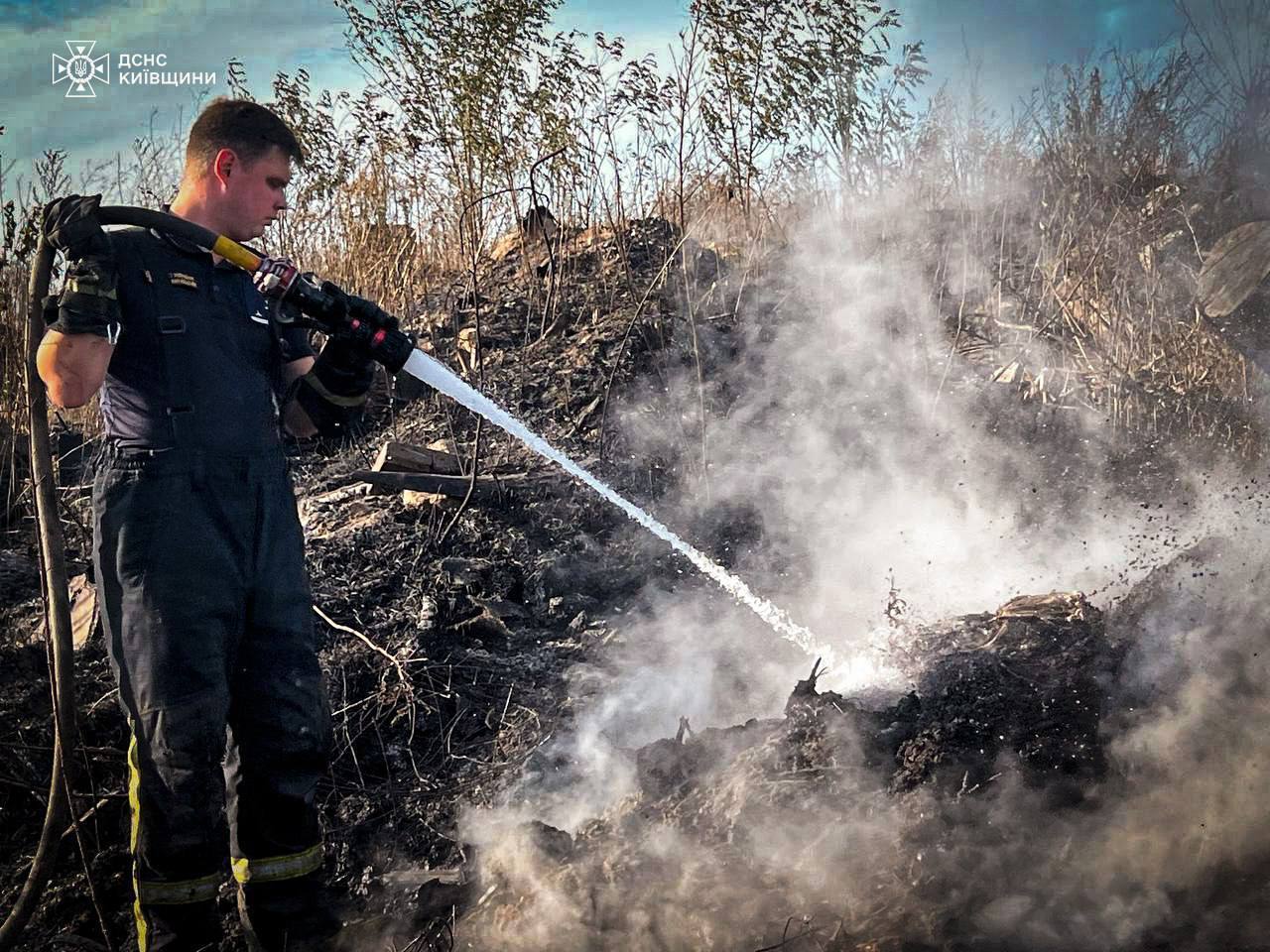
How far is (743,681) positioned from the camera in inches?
167

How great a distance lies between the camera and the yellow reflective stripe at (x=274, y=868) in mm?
2578

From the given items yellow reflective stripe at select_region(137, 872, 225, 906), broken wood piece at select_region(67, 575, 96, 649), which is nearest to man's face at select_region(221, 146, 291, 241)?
yellow reflective stripe at select_region(137, 872, 225, 906)

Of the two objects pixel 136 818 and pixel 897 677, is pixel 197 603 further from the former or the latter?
pixel 897 677

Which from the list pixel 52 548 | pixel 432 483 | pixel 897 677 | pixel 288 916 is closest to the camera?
pixel 52 548

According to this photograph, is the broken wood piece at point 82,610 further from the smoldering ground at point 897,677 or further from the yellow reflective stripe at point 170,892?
A: the smoldering ground at point 897,677

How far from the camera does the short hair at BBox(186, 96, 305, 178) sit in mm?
2580

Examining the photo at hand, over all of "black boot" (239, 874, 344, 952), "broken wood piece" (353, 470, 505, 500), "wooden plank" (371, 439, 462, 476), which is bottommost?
"black boot" (239, 874, 344, 952)

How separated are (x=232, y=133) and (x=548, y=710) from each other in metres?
2.57

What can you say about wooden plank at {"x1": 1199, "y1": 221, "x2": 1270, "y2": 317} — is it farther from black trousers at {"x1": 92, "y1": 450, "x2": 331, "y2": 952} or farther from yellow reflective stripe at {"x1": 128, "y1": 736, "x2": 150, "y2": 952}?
yellow reflective stripe at {"x1": 128, "y1": 736, "x2": 150, "y2": 952}

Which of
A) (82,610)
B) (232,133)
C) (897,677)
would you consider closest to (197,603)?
(232,133)

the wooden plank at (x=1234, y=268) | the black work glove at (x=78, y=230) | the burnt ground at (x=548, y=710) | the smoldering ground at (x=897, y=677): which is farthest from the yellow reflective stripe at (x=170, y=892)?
the wooden plank at (x=1234, y=268)

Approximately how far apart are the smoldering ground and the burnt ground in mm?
21

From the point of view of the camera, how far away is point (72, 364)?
7.38ft

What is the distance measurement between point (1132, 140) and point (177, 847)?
685cm
